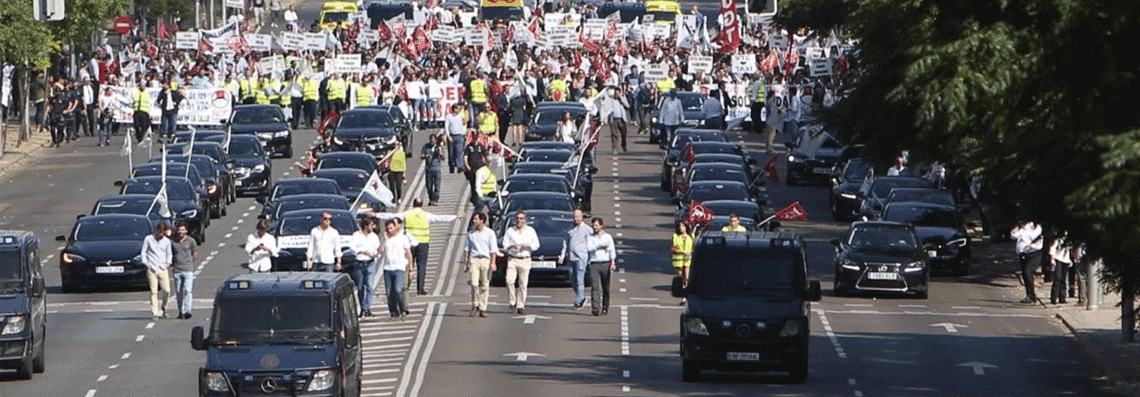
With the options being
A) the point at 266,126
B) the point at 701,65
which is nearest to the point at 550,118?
the point at 266,126

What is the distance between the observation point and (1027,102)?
87.9 feet

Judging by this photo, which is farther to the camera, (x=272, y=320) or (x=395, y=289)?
(x=395, y=289)

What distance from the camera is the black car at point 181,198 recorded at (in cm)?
4916

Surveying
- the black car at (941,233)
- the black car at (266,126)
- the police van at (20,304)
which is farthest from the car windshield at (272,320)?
the black car at (266,126)

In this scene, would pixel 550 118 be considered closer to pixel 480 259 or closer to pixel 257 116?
pixel 257 116

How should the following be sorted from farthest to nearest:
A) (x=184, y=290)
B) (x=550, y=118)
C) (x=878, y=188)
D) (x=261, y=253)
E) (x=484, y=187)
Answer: (x=550, y=118), (x=878, y=188), (x=484, y=187), (x=261, y=253), (x=184, y=290)

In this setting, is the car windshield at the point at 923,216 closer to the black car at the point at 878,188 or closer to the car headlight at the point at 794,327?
the black car at the point at 878,188

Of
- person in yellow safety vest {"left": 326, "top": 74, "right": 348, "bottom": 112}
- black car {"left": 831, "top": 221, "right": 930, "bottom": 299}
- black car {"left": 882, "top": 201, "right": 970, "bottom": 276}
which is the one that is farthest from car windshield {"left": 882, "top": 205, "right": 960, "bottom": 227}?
person in yellow safety vest {"left": 326, "top": 74, "right": 348, "bottom": 112}

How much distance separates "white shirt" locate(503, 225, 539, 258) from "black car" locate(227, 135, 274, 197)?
17.9 meters

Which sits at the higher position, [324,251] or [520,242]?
[520,242]

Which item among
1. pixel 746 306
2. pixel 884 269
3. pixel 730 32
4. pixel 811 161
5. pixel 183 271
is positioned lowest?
pixel 884 269

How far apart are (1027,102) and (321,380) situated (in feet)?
25.4

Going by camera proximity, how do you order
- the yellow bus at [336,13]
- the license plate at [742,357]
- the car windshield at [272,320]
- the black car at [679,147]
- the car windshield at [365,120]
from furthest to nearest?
the yellow bus at [336,13] → the car windshield at [365,120] → the black car at [679,147] → the license plate at [742,357] → the car windshield at [272,320]

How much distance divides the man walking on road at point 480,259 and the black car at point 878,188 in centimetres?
1364
